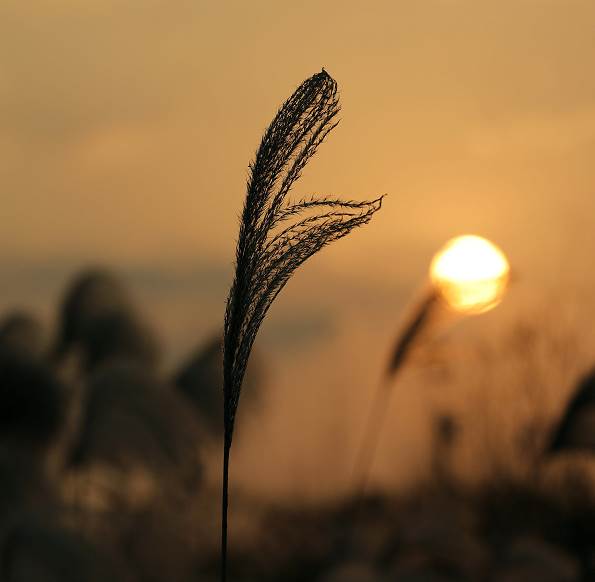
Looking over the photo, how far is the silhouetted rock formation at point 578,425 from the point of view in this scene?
6172 mm

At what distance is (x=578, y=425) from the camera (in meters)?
6.22

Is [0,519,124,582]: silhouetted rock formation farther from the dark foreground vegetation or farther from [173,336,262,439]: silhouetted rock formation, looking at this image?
[173,336,262,439]: silhouetted rock formation

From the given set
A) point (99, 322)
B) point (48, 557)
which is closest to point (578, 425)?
point (48, 557)

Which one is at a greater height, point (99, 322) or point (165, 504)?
point (99, 322)

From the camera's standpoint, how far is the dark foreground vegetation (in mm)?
6523

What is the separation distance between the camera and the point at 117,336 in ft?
39.2

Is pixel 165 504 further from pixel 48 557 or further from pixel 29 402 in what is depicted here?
pixel 48 557

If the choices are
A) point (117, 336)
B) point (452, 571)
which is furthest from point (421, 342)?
point (117, 336)

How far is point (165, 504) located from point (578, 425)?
14.1 feet

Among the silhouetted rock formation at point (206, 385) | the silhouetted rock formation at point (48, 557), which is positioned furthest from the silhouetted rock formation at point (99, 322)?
the silhouetted rock formation at point (48, 557)

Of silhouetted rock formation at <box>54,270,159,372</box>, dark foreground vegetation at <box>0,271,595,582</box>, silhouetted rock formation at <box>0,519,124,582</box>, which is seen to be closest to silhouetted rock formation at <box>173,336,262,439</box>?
dark foreground vegetation at <box>0,271,595,582</box>

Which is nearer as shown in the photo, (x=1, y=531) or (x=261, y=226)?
(x=261, y=226)

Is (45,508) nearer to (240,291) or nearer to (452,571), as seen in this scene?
(452,571)

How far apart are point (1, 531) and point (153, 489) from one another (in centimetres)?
285
